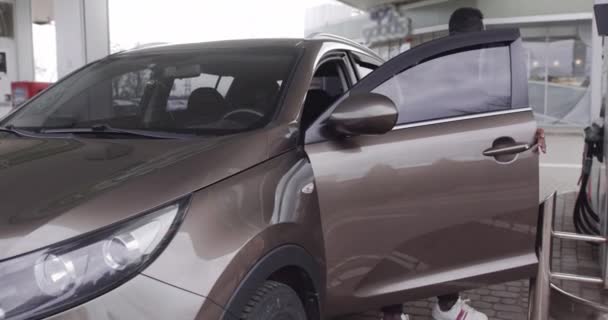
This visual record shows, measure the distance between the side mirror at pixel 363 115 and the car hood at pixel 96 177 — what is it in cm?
35

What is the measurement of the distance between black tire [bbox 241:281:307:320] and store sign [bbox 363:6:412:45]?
2383 cm

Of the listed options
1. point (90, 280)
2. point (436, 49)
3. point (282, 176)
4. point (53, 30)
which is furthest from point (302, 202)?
point (53, 30)

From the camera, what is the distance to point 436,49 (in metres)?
2.89

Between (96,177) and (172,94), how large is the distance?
1.21 metres

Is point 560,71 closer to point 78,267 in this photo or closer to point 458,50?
point 458,50

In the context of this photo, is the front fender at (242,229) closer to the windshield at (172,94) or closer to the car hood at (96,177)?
the car hood at (96,177)

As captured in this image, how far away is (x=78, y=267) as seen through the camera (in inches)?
61.6

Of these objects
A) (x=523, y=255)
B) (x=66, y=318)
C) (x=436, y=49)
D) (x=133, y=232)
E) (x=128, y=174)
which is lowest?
(x=523, y=255)

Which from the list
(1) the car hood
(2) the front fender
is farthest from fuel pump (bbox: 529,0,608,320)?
(1) the car hood

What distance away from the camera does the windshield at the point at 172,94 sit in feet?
8.43

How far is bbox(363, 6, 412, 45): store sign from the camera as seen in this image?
82.2 ft

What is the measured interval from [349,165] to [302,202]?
1.06 feet

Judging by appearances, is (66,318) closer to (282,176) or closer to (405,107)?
(282,176)

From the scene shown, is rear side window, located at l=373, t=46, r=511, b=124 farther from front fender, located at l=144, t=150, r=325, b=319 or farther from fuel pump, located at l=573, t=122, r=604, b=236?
fuel pump, located at l=573, t=122, r=604, b=236
